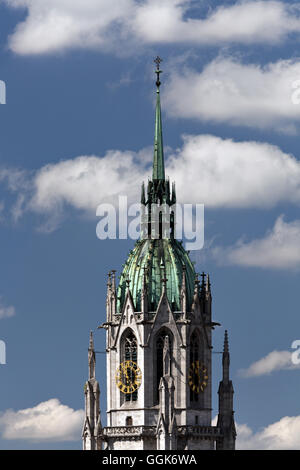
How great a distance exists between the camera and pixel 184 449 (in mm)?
188125

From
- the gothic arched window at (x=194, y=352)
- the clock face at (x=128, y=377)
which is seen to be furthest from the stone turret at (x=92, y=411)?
the gothic arched window at (x=194, y=352)

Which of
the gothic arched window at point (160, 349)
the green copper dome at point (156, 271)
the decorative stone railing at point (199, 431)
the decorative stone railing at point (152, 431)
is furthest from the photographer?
the green copper dome at point (156, 271)

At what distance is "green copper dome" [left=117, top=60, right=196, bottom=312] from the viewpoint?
19238 centimetres

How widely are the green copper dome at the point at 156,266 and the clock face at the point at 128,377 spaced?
18.5ft

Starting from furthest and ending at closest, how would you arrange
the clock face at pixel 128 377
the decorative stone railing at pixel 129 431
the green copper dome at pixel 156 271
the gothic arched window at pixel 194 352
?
the green copper dome at pixel 156 271
the gothic arched window at pixel 194 352
the clock face at pixel 128 377
the decorative stone railing at pixel 129 431

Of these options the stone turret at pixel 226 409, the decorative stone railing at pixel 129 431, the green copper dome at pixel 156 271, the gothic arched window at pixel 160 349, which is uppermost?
the green copper dome at pixel 156 271

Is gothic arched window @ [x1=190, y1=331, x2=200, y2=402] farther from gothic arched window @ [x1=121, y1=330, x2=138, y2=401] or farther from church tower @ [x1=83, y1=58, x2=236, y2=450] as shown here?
gothic arched window @ [x1=121, y1=330, x2=138, y2=401]

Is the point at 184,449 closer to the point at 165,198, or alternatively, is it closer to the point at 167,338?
the point at 167,338

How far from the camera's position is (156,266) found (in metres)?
193

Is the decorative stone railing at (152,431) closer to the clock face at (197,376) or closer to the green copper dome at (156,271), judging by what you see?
the clock face at (197,376)

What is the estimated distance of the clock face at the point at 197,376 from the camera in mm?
192125
